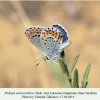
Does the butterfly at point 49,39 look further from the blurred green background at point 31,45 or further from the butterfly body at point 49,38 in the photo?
the blurred green background at point 31,45

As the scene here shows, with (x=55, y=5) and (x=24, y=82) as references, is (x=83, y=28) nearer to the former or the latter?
(x=55, y=5)

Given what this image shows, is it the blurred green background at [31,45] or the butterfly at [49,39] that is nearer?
the butterfly at [49,39]

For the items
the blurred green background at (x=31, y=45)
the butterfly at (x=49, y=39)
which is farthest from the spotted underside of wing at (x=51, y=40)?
the blurred green background at (x=31, y=45)

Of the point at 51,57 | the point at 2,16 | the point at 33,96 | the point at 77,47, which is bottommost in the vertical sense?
the point at 33,96

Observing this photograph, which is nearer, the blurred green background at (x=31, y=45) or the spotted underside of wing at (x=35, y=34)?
the spotted underside of wing at (x=35, y=34)

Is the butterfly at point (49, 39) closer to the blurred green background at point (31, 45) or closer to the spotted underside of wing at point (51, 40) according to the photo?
the spotted underside of wing at point (51, 40)

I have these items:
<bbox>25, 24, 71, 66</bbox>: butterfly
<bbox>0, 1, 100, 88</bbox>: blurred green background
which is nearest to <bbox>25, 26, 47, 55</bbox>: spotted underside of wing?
<bbox>25, 24, 71, 66</bbox>: butterfly

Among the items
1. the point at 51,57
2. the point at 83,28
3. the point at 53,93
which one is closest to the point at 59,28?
the point at 51,57

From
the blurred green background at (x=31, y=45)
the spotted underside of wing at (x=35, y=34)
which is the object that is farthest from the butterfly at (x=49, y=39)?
the blurred green background at (x=31, y=45)
